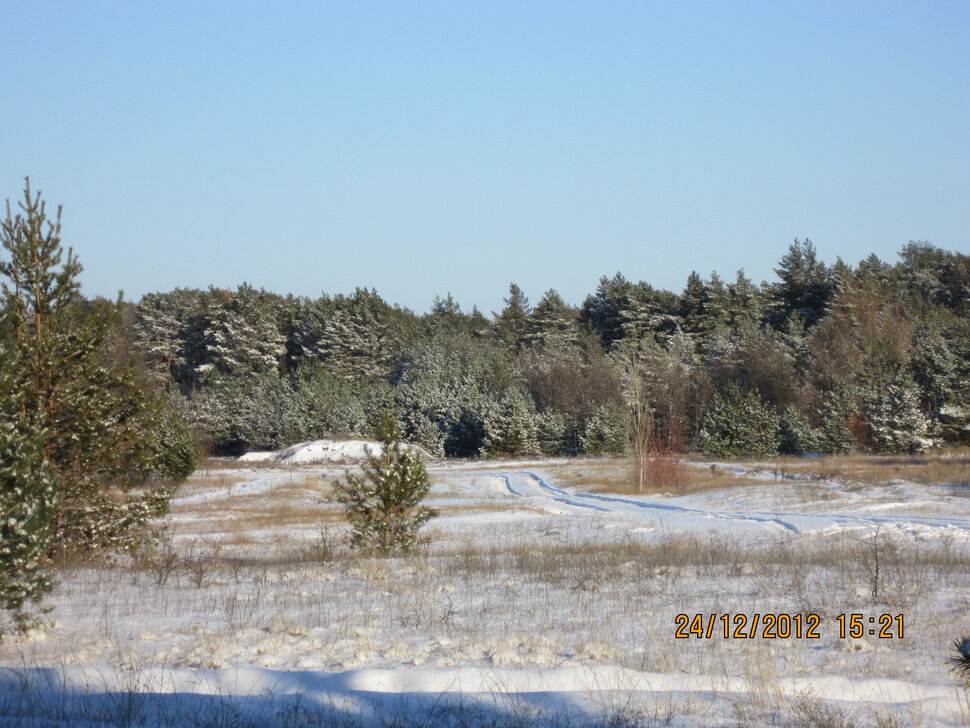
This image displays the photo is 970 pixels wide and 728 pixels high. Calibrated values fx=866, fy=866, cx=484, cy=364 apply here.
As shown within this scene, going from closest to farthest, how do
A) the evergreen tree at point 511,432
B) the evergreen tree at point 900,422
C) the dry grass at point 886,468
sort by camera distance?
the dry grass at point 886,468, the evergreen tree at point 900,422, the evergreen tree at point 511,432

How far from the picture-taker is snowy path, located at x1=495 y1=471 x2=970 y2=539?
1969 cm

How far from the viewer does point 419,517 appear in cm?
1549

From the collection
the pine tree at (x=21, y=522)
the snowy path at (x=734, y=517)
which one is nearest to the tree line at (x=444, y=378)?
the pine tree at (x=21, y=522)

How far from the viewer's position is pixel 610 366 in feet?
231

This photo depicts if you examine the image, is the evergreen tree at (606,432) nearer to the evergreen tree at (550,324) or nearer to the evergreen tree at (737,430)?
the evergreen tree at (737,430)

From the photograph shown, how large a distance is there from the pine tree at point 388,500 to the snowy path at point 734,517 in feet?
28.9

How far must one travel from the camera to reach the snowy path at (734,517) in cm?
1969

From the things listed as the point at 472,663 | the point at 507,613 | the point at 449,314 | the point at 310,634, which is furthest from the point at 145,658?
the point at 449,314

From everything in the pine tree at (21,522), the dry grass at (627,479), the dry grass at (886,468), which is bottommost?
the dry grass at (627,479)

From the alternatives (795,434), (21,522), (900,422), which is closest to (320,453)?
(795,434)

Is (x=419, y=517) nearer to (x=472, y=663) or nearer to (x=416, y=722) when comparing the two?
(x=472, y=663)

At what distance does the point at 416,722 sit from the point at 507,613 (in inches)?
151

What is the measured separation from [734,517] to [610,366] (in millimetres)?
45561

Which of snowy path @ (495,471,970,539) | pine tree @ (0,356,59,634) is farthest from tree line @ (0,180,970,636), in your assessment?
snowy path @ (495,471,970,539)
